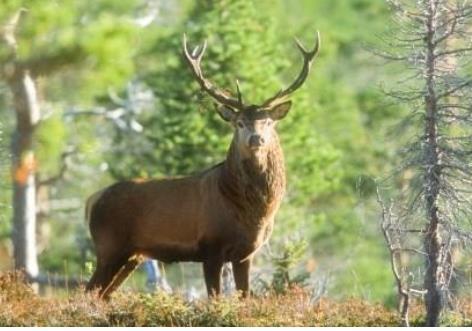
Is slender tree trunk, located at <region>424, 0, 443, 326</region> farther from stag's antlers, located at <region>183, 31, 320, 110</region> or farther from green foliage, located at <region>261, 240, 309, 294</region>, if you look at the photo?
green foliage, located at <region>261, 240, 309, 294</region>

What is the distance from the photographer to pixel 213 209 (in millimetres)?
15055

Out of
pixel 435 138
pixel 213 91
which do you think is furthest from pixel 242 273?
pixel 435 138

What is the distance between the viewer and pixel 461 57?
14.7 metres

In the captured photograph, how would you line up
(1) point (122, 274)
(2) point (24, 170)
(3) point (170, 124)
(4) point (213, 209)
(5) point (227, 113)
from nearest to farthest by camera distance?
(5) point (227, 113) < (4) point (213, 209) < (1) point (122, 274) < (2) point (24, 170) < (3) point (170, 124)

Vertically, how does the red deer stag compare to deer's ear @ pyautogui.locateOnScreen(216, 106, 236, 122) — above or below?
below

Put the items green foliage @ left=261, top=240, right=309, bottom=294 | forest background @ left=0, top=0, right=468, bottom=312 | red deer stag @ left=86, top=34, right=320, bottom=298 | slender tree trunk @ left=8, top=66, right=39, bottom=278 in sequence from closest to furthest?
1. red deer stag @ left=86, top=34, right=320, bottom=298
2. green foliage @ left=261, top=240, right=309, bottom=294
3. forest background @ left=0, top=0, right=468, bottom=312
4. slender tree trunk @ left=8, top=66, right=39, bottom=278

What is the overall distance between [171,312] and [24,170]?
1549 cm

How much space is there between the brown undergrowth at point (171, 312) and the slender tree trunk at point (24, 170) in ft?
44.6

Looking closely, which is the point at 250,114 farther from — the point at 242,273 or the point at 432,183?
the point at 432,183

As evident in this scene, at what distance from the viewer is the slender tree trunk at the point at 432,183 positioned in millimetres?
14344

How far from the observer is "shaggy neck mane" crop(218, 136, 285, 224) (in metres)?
14.9

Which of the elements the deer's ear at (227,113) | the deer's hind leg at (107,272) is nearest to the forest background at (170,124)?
the deer's hind leg at (107,272)

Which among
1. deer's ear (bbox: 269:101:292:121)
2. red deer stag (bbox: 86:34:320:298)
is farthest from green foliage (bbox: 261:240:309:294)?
deer's ear (bbox: 269:101:292:121)
